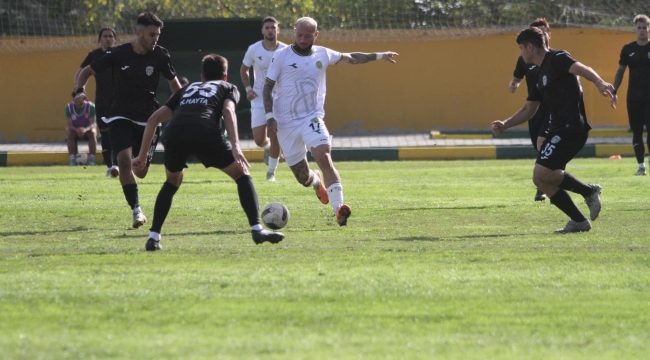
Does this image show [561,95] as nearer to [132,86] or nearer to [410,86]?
[132,86]

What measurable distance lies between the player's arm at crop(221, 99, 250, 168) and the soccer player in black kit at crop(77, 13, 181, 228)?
86.2 inches

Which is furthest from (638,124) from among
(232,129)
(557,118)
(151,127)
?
(151,127)

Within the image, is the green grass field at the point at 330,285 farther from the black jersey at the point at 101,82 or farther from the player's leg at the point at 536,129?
the black jersey at the point at 101,82

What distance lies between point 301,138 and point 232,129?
8.00 feet

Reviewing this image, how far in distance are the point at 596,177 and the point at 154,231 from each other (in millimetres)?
9718

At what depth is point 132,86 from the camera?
10688 millimetres

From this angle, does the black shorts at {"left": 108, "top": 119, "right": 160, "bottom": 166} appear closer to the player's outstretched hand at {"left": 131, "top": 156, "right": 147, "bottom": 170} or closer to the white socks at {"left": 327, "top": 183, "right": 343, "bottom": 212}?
the player's outstretched hand at {"left": 131, "top": 156, "right": 147, "bottom": 170}

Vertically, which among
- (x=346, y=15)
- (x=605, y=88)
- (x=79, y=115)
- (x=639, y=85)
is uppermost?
(x=605, y=88)

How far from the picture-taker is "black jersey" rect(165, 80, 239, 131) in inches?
329

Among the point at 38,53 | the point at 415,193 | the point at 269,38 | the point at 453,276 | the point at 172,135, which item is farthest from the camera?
the point at 38,53

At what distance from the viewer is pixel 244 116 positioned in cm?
2650

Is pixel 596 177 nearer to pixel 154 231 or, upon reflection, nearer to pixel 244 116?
pixel 154 231

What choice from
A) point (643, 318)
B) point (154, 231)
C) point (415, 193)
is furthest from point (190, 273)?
point (415, 193)

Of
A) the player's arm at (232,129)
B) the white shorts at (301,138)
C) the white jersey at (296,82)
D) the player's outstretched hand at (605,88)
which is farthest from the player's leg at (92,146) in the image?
the player's outstretched hand at (605,88)
